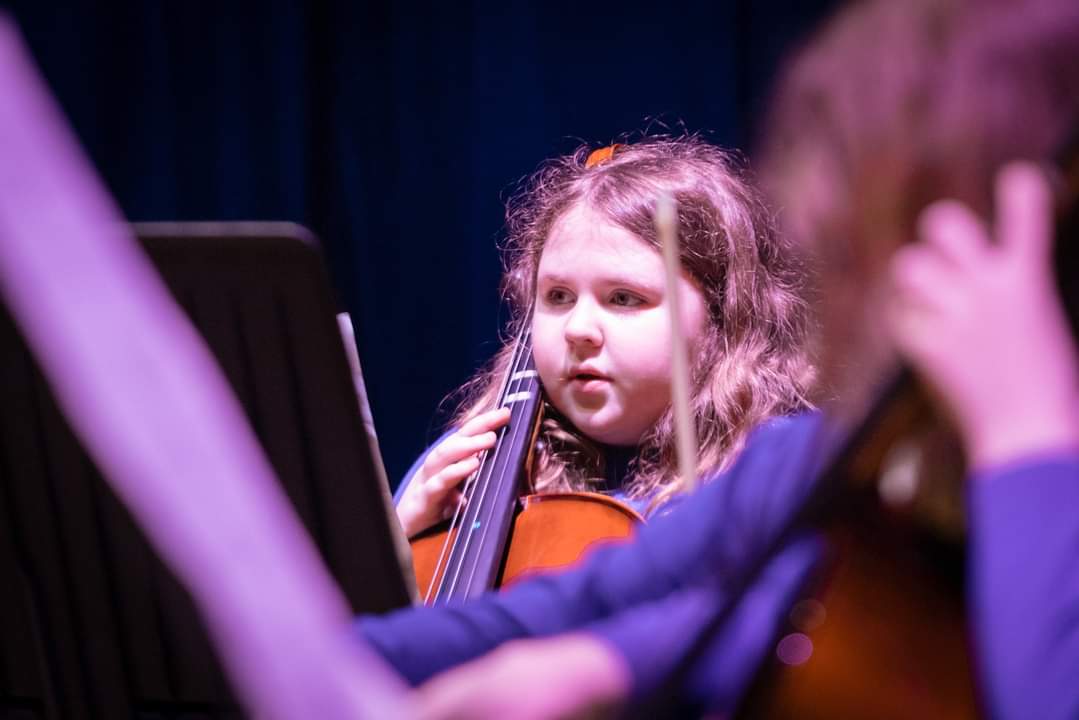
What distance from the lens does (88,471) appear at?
57cm

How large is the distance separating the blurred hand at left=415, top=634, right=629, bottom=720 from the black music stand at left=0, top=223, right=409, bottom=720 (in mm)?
163

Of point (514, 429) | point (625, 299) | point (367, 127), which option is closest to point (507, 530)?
point (514, 429)

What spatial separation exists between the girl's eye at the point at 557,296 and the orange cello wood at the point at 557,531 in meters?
0.24

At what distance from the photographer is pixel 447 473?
1092 millimetres

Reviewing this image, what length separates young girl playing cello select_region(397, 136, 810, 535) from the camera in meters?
1.12

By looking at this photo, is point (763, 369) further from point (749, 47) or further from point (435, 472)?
point (749, 47)

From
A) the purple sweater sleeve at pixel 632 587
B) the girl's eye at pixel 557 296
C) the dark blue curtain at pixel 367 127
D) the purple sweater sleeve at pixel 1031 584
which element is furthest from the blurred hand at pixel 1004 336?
the dark blue curtain at pixel 367 127

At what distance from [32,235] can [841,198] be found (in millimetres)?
295

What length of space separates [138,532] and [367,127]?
4.63ft

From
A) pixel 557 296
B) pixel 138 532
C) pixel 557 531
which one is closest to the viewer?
pixel 138 532

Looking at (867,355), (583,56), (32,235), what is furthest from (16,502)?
(583,56)

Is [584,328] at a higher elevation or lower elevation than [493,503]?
higher

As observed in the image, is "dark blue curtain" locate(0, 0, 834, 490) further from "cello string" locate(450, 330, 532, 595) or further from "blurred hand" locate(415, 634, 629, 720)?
"blurred hand" locate(415, 634, 629, 720)

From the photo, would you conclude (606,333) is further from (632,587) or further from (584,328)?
(632,587)
